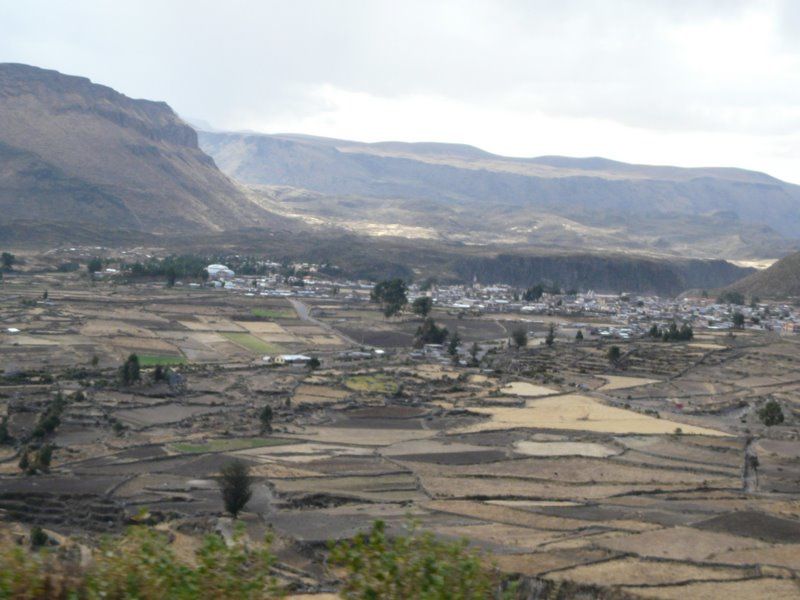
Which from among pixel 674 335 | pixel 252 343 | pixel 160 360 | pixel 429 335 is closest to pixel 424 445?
pixel 160 360

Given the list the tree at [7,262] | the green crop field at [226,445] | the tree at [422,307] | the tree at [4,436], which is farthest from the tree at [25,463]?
the tree at [7,262]

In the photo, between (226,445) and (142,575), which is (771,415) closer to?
(226,445)

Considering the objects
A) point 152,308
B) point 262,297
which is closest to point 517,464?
point 152,308

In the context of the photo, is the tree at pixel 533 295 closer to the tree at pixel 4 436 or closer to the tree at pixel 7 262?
the tree at pixel 7 262

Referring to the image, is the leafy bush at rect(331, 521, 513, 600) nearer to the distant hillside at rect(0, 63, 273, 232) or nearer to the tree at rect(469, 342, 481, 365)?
the tree at rect(469, 342, 481, 365)

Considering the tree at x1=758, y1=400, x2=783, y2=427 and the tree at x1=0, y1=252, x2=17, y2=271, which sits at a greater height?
the tree at x1=0, y1=252, x2=17, y2=271

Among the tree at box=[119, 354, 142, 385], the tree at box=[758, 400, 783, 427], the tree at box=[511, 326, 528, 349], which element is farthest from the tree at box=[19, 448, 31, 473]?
the tree at box=[511, 326, 528, 349]
